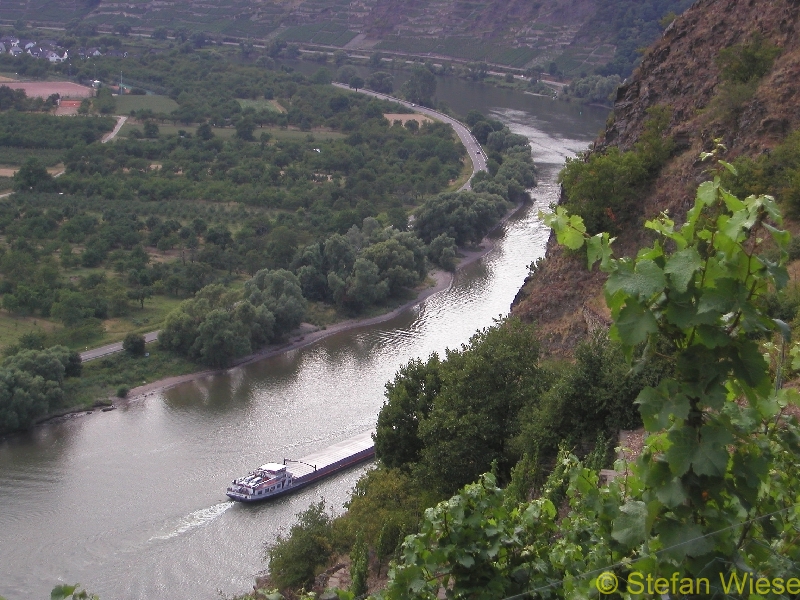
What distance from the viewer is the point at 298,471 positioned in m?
16.6

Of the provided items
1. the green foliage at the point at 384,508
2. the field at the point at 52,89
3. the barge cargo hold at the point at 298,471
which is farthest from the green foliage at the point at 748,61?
the field at the point at 52,89

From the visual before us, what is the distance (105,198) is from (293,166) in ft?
27.2

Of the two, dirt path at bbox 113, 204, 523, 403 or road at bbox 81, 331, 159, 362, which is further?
road at bbox 81, 331, 159, 362

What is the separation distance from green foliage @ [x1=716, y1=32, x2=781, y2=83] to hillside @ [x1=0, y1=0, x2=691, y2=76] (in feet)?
143

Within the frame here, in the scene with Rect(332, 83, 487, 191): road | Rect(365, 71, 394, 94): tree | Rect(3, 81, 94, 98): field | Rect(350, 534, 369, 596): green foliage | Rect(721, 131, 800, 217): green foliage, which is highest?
Rect(721, 131, 800, 217): green foliage

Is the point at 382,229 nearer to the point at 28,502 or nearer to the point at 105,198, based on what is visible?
the point at 105,198

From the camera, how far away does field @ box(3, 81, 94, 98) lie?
A: 50344mm

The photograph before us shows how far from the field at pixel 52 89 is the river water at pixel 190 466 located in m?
33.2

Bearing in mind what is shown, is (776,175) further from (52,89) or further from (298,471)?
(52,89)

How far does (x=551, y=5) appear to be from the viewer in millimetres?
65125

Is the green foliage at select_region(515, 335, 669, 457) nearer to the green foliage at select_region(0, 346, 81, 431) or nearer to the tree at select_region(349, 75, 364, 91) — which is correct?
the green foliage at select_region(0, 346, 81, 431)

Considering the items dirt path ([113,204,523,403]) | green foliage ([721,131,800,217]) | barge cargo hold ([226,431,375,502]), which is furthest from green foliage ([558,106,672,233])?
dirt path ([113,204,523,403])

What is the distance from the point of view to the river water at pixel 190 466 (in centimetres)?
1401

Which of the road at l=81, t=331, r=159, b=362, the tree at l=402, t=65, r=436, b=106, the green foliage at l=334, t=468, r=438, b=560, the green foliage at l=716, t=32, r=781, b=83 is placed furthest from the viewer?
the tree at l=402, t=65, r=436, b=106
